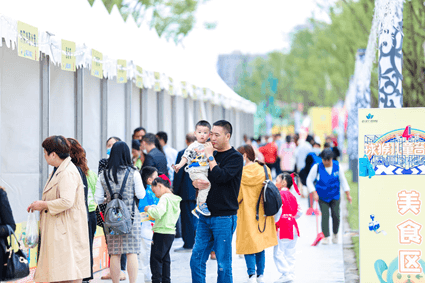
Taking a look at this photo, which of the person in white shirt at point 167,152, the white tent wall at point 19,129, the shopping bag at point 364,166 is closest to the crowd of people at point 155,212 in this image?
the white tent wall at point 19,129

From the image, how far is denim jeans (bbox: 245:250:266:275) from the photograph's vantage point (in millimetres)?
7339

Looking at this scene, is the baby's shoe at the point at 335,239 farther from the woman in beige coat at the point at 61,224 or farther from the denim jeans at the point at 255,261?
the woman in beige coat at the point at 61,224

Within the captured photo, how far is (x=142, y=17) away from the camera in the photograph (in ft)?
79.7

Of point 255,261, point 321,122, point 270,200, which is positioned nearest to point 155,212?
point 270,200

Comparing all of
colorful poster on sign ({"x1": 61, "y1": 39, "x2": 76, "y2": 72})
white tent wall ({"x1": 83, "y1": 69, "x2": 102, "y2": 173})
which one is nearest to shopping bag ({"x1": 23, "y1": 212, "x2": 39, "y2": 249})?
colorful poster on sign ({"x1": 61, "y1": 39, "x2": 76, "y2": 72})

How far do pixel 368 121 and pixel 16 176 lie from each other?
4.09 m

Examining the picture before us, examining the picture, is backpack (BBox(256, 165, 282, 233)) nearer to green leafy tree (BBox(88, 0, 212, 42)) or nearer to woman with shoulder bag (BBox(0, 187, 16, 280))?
woman with shoulder bag (BBox(0, 187, 16, 280))

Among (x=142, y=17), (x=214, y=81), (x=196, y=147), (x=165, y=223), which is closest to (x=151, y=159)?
(x=165, y=223)

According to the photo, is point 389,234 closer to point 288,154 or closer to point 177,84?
point 177,84

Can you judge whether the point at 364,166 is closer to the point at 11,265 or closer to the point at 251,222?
the point at 251,222

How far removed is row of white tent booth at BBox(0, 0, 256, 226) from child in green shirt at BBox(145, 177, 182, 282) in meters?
1.60

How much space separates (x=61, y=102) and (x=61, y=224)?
314 centimetres

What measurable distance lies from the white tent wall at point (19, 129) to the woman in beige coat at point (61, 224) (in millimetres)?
1553

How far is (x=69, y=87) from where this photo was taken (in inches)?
336
